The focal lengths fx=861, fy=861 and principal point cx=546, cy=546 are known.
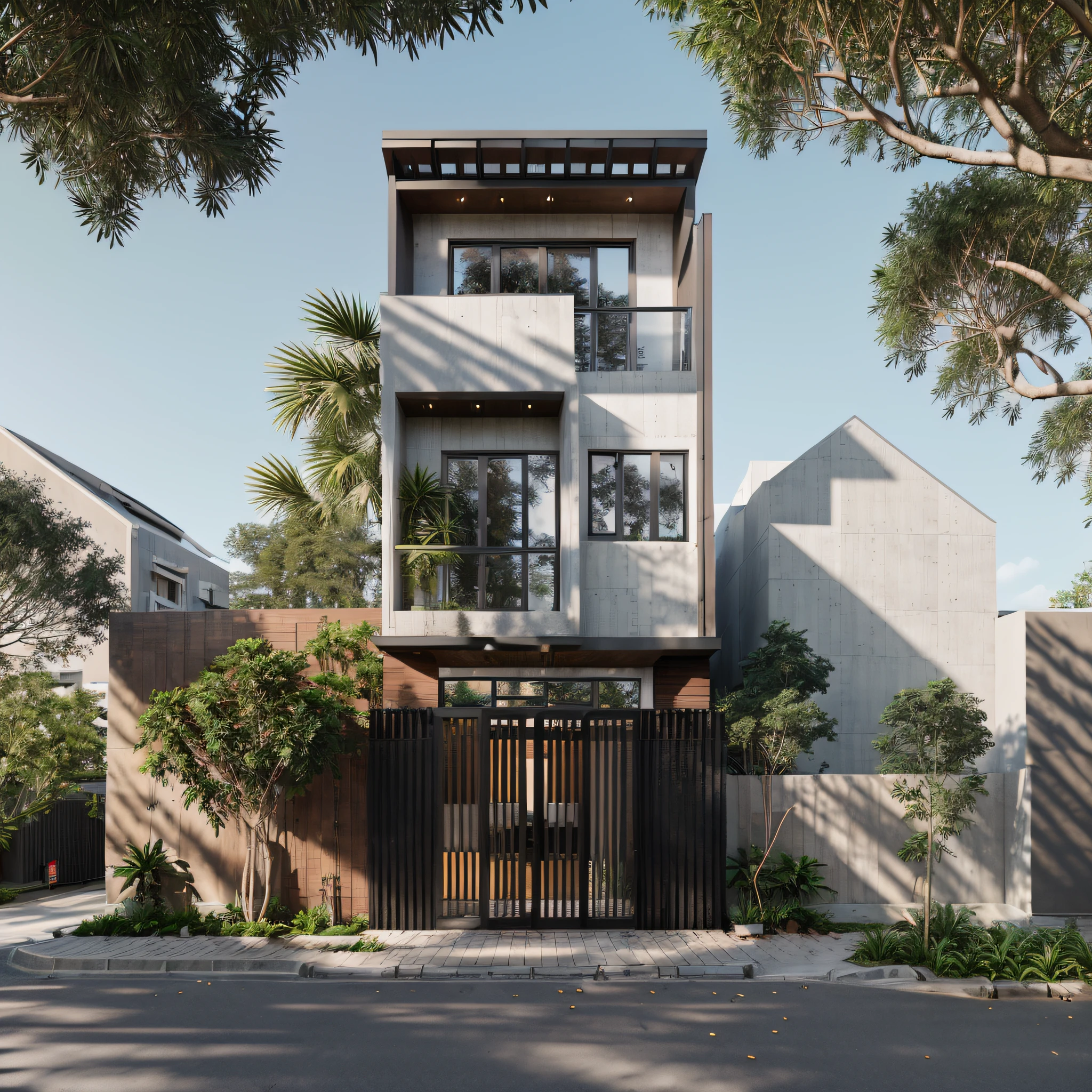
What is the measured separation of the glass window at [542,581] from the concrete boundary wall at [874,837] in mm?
3703

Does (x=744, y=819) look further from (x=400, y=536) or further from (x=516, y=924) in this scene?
(x=400, y=536)

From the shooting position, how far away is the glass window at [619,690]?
43.3 feet

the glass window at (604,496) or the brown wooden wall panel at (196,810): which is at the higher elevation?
the glass window at (604,496)

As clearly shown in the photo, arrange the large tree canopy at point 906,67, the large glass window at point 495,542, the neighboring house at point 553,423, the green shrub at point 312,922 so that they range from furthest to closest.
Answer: the large glass window at point 495,542, the neighboring house at point 553,423, the green shrub at point 312,922, the large tree canopy at point 906,67

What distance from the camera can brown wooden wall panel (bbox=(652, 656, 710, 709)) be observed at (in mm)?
12742

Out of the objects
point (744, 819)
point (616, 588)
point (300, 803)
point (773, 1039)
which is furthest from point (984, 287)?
point (300, 803)

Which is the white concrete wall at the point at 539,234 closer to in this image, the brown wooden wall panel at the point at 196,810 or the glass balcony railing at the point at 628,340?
the glass balcony railing at the point at 628,340

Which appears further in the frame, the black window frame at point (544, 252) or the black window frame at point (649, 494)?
the black window frame at point (544, 252)

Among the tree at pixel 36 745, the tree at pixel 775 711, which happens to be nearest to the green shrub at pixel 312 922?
the tree at pixel 775 711

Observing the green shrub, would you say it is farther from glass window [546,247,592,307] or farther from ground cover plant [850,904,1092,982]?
glass window [546,247,592,307]

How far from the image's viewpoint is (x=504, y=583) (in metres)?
13.0

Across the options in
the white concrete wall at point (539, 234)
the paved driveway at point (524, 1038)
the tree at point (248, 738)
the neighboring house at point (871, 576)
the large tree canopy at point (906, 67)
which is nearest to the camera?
the paved driveway at point (524, 1038)

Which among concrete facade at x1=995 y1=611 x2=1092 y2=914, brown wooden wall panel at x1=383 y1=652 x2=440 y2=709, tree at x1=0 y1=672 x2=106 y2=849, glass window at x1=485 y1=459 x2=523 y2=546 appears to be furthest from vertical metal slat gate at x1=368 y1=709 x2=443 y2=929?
tree at x1=0 y1=672 x2=106 y2=849

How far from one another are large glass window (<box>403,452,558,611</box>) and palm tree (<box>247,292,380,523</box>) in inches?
79.8
